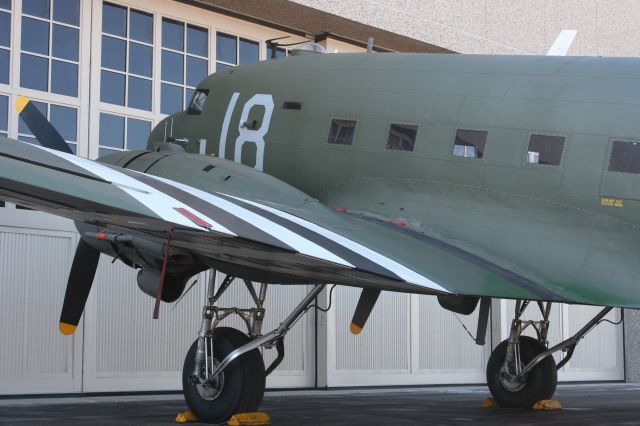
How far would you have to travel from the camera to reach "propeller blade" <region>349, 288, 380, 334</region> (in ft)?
39.7

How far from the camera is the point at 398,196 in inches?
473

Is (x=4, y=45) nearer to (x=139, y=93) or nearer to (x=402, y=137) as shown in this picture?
(x=139, y=93)

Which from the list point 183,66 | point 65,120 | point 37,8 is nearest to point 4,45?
point 37,8

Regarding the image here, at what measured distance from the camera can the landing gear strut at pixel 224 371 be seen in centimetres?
1097

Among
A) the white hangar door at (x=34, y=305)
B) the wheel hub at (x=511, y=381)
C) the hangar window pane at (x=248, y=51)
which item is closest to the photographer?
the wheel hub at (x=511, y=381)

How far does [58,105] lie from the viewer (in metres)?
18.9

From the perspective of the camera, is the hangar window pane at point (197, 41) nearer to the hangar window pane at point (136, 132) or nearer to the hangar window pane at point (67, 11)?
the hangar window pane at point (136, 132)

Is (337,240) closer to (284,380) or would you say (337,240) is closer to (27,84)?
(27,84)

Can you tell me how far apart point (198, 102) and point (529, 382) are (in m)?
7.14

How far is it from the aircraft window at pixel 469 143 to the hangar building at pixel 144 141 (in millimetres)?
9919

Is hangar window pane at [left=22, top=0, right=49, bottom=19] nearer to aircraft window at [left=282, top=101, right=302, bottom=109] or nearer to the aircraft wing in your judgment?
aircraft window at [left=282, top=101, right=302, bottom=109]

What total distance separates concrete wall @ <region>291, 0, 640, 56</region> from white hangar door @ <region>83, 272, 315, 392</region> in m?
7.51

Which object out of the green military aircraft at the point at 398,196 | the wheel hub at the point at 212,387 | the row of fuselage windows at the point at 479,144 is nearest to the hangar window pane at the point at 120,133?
the green military aircraft at the point at 398,196

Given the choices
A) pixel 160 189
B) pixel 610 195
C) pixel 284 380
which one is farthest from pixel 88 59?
pixel 610 195
